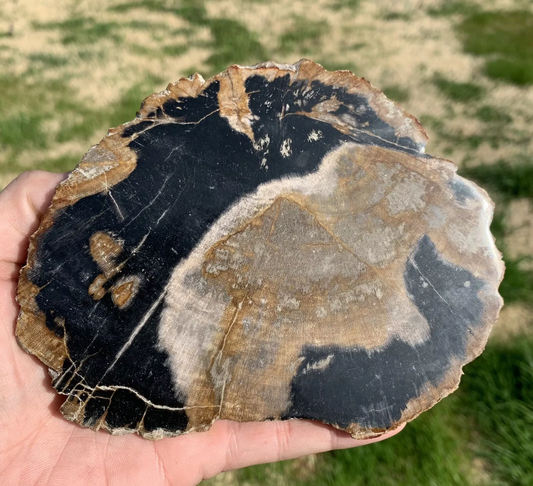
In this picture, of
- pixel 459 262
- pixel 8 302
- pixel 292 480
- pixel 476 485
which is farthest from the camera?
pixel 292 480

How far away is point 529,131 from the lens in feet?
8.99

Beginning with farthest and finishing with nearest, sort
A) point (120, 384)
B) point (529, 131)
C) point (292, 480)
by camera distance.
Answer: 1. point (529, 131)
2. point (292, 480)
3. point (120, 384)

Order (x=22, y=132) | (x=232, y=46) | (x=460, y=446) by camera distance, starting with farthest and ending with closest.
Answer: (x=232, y=46), (x=22, y=132), (x=460, y=446)

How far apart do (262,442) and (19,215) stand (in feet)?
4.05

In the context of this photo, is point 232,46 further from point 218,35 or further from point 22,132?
point 22,132

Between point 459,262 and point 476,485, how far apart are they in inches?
43.3

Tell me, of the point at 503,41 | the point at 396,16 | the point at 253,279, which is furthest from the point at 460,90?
the point at 253,279

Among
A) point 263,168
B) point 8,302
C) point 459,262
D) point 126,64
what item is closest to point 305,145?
point 263,168

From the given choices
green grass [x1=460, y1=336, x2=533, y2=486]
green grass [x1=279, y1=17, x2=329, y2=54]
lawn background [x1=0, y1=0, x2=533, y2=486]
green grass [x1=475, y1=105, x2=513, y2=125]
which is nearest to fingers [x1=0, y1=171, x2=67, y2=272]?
lawn background [x1=0, y1=0, x2=533, y2=486]

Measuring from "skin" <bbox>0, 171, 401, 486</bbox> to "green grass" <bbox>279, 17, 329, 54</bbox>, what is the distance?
9.18 ft

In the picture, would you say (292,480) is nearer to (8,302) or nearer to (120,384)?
(120,384)

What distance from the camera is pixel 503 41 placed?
343 cm

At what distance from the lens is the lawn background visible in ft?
6.13

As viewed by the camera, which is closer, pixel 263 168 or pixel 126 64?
pixel 263 168
